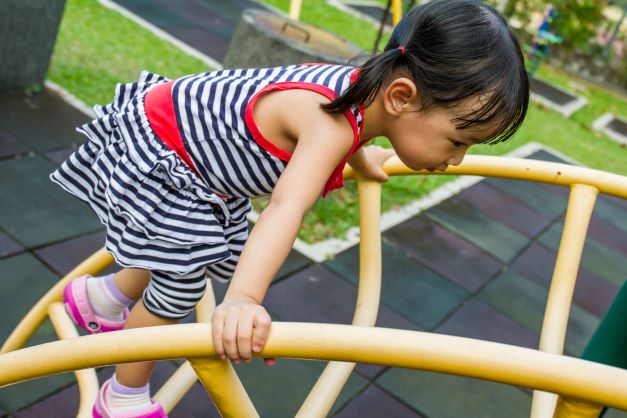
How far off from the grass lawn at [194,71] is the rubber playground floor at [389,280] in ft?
0.68

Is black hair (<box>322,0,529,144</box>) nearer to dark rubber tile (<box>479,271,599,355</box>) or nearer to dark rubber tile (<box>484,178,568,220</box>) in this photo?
dark rubber tile (<box>479,271,599,355</box>)

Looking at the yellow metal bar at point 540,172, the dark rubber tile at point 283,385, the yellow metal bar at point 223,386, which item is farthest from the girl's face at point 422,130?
the dark rubber tile at point 283,385

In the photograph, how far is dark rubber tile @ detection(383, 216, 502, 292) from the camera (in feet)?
10.4

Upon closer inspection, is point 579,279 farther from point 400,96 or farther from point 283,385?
point 400,96

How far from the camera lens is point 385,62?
124cm

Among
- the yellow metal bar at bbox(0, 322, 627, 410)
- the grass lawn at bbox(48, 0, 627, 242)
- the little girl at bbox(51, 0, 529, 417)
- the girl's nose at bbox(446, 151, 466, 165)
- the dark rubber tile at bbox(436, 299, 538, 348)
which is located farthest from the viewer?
the grass lawn at bbox(48, 0, 627, 242)

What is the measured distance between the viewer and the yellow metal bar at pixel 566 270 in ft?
4.53

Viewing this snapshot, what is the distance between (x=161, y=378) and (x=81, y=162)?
77cm

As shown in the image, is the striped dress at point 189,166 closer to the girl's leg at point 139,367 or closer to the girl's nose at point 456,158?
the girl's leg at point 139,367

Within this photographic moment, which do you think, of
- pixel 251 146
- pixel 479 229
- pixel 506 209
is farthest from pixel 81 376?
pixel 506 209

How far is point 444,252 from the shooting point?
3361 mm

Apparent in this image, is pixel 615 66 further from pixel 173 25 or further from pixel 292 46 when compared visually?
pixel 292 46

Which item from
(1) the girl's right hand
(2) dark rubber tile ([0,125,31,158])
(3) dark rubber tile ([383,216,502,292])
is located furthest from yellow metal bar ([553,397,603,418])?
(2) dark rubber tile ([0,125,31,158])

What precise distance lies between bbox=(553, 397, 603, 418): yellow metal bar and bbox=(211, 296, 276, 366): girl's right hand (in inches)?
14.5
